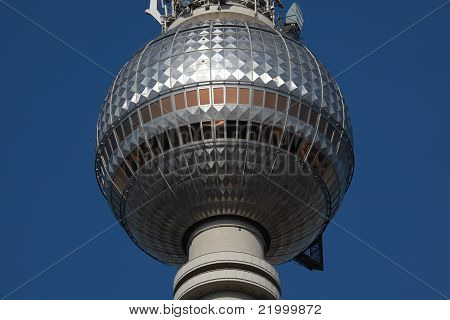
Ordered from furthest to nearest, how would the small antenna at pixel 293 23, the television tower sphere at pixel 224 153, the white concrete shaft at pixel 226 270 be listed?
the small antenna at pixel 293 23 → the television tower sphere at pixel 224 153 → the white concrete shaft at pixel 226 270

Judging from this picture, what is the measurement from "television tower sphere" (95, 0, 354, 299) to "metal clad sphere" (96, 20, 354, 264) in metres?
0.05

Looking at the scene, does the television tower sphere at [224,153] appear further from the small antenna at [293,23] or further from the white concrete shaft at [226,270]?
the small antenna at [293,23]

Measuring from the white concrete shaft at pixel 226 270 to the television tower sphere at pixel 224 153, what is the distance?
0.15 ft

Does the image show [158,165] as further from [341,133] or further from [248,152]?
[341,133]

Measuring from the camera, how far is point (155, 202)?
4459 cm

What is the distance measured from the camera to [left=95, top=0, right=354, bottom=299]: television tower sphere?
43.5 meters

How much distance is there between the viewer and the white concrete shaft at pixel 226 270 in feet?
141

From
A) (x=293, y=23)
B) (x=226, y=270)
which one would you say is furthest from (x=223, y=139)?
(x=293, y=23)

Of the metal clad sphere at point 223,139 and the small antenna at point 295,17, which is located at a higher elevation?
the small antenna at point 295,17

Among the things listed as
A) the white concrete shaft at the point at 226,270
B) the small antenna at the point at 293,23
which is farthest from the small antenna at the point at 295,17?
the white concrete shaft at the point at 226,270

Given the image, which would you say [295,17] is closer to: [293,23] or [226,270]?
[293,23]

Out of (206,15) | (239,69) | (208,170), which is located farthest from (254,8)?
(208,170)

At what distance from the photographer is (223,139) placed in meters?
43.4

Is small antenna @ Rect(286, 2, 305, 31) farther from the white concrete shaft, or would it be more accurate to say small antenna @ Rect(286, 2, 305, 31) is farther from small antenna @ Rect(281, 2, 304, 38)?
the white concrete shaft
